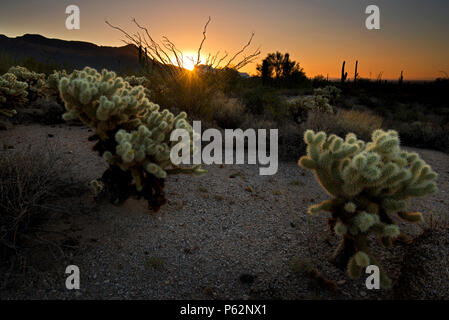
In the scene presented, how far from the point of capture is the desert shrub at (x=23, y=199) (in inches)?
93.4

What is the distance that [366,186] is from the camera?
7.60 feet

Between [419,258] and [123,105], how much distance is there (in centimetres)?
288

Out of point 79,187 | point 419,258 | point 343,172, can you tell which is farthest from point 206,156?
point 419,258

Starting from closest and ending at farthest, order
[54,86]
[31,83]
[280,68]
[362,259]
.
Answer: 1. [362,259]
2. [54,86]
3. [31,83]
4. [280,68]

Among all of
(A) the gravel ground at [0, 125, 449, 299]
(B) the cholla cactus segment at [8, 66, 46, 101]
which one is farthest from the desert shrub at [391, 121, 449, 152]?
(B) the cholla cactus segment at [8, 66, 46, 101]

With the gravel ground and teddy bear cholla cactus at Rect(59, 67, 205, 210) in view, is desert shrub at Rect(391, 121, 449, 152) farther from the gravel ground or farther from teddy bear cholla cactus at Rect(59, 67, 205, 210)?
teddy bear cholla cactus at Rect(59, 67, 205, 210)

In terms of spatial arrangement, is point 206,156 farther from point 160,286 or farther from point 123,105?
point 160,286

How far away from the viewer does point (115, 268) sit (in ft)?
8.07

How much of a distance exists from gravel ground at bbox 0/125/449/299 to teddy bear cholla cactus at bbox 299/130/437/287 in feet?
1.30

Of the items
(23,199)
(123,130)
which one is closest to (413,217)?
(123,130)

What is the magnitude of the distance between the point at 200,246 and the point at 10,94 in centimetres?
486

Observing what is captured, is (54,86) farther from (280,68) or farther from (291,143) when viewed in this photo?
(280,68)

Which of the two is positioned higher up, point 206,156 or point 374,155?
point 374,155

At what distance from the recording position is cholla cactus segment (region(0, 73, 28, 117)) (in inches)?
207
